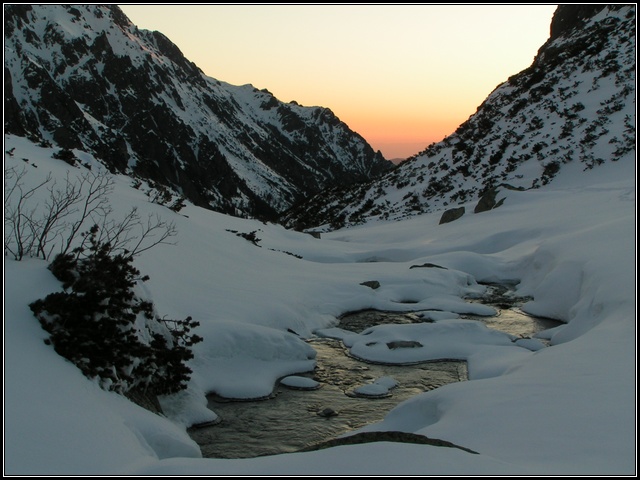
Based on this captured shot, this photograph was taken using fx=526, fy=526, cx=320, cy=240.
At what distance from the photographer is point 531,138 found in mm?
37812

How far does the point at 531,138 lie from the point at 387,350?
31894 mm

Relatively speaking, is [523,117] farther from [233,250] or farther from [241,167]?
[241,167]

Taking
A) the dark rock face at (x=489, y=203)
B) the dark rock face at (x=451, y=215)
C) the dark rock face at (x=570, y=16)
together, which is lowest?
the dark rock face at (x=451, y=215)

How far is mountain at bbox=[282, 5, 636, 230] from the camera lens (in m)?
32.3

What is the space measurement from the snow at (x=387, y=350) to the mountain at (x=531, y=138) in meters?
11.1

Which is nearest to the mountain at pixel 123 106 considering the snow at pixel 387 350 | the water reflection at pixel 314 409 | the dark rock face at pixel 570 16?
the dark rock face at pixel 570 16

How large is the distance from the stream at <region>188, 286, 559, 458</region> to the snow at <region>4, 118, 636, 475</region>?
1.16ft

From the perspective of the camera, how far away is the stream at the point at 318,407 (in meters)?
7.03

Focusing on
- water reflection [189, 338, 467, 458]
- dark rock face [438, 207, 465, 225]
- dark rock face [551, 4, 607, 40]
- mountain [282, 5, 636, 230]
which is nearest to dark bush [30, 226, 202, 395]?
water reflection [189, 338, 467, 458]

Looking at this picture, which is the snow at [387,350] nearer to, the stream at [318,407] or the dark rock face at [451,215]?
the stream at [318,407]

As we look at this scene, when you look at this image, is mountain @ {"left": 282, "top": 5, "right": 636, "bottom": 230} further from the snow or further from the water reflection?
the water reflection

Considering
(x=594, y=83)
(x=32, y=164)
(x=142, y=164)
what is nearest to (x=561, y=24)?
(x=594, y=83)

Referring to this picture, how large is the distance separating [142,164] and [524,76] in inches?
3991

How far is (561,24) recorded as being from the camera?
62.9 meters
